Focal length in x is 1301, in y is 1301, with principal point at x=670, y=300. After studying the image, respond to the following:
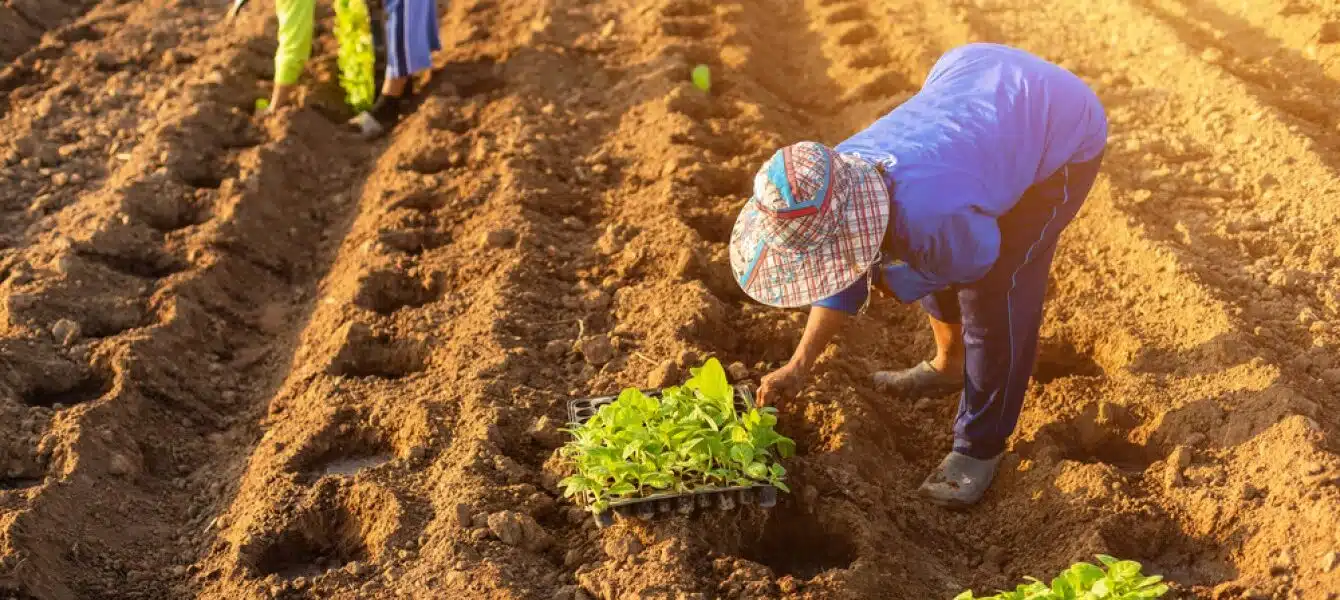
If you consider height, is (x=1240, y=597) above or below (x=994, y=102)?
below

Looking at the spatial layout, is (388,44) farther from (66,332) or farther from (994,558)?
(994,558)

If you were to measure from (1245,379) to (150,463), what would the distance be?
3463mm

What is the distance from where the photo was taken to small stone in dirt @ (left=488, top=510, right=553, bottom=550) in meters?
3.66

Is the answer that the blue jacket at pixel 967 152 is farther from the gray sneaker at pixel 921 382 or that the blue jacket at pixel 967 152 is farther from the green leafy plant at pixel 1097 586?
the gray sneaker at pixel 921 382

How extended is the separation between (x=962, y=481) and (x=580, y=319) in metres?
1.49

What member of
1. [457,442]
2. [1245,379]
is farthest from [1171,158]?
[457,442]

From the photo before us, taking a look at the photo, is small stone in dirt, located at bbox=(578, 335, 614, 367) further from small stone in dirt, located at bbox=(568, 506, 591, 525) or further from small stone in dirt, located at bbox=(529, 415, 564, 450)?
small stone in dirt, located at bbox=(568, 506, 591, 525)

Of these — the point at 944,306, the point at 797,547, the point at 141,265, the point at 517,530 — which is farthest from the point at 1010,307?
the point at 141,265

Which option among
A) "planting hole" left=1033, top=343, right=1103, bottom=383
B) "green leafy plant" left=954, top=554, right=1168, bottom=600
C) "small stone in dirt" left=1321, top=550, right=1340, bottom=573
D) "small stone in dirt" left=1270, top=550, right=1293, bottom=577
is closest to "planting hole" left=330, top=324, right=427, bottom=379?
"planting hole" left=1033, top=343, right=1103, bottom=383

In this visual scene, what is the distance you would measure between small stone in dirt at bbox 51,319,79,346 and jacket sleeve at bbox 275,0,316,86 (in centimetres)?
197

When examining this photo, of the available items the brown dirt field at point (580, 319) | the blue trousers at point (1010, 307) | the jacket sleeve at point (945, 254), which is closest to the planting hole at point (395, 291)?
the brown dirt field at point (580, 319)

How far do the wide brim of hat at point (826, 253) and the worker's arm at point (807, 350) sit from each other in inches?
7.0

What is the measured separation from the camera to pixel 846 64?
640cm

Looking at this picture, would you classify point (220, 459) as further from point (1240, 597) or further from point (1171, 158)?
point (1171, 158)
